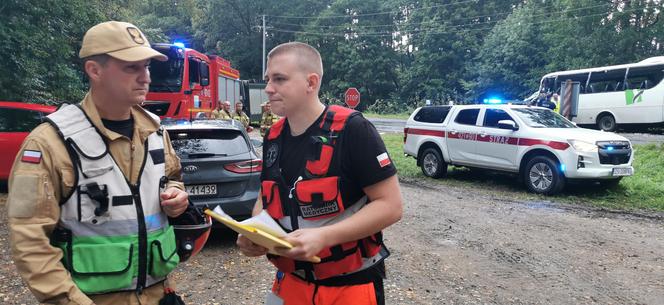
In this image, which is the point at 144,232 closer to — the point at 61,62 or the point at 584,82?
the point at 61,62

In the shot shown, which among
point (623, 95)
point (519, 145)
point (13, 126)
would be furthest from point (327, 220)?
point (623, 95)

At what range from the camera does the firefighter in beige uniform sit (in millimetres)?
1602

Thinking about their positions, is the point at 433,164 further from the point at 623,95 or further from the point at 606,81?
the point at 606,81

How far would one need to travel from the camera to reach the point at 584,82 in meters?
21.0

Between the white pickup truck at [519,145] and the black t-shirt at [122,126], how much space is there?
27.6ft

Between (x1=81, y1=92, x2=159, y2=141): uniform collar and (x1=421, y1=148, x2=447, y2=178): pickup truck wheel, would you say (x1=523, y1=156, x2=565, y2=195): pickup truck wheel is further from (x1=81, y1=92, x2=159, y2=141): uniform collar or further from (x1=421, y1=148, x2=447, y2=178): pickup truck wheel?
(x1=81, y1=92, x2=159, y2=141): uniform collar

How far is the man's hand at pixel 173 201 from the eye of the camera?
193 cm

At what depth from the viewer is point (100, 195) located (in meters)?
1.73

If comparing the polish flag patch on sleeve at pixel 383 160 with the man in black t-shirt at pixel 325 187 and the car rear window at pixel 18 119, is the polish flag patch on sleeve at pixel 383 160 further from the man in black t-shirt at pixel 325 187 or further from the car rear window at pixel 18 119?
the car rear window at pixel 18 119

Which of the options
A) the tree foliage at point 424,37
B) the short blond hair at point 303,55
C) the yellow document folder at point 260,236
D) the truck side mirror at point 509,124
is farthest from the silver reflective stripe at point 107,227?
the tree foliage at point 424,37

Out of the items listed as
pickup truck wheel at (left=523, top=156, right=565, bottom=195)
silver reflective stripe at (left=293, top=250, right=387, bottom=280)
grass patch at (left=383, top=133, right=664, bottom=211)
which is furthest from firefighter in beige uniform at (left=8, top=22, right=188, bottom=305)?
pickup truck wheel at (left=523, top=156, right=565, bottom=195)

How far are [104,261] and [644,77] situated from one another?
21.6 metres

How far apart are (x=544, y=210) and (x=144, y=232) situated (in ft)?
24.4

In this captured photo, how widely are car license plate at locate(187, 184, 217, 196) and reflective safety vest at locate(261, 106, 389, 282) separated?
358 centimetres
